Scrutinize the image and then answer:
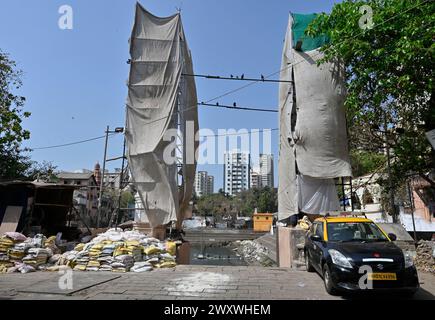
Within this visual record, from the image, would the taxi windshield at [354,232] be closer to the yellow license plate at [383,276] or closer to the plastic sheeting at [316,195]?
the yellow license plate at [383,276]

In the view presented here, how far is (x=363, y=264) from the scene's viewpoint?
646cm

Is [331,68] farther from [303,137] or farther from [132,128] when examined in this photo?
[132,128]

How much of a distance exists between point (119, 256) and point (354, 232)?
680cm

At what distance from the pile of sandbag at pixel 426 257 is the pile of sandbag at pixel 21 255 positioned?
37.2 ft

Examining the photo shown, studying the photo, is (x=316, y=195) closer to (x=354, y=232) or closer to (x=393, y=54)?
(x=354, y=232)

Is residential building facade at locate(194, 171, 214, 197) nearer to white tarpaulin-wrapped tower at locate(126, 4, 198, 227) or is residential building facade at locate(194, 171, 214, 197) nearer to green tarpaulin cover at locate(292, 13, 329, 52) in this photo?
white tarpaulin-wrapped tower at locate(126, 4, 198, 227)

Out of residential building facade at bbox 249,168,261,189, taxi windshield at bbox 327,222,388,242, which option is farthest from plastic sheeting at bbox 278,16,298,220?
residential building facade at bbox 249,168,261,189

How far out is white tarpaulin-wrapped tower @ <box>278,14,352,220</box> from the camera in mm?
13930

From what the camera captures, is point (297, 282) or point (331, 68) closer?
point (297, 282)

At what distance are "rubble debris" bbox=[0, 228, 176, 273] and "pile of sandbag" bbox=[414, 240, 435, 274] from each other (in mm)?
7462

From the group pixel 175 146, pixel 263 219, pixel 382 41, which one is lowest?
pixel 263 219

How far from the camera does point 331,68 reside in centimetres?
1460
